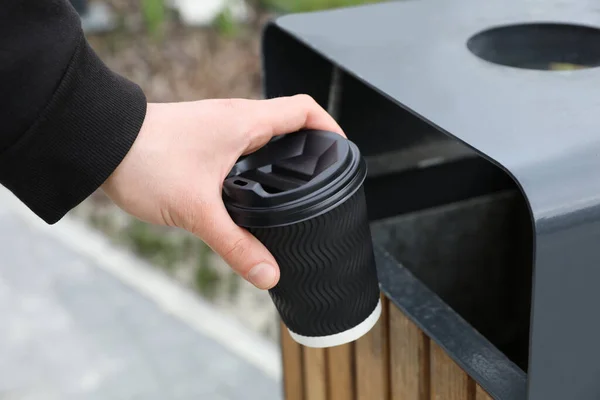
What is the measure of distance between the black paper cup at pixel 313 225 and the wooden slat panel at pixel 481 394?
16 centimetres

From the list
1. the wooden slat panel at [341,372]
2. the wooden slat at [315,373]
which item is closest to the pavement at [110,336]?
the wooden slat at [315,373]

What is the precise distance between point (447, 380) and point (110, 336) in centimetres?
173

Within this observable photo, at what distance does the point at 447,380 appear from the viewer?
106cm

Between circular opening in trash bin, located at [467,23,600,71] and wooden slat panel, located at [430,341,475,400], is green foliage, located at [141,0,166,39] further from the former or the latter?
wooden slat panel, located at [430,341,475,400]

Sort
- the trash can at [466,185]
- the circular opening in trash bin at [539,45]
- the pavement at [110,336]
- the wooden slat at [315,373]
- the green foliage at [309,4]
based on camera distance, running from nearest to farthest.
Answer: the trash can at [466,185] → the circular opening in trash bin at [539,45] → the wooden slat at [315,373] → the pavement at [110,336] → the green foliage at [309,4]

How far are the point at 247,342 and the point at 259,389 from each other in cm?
23

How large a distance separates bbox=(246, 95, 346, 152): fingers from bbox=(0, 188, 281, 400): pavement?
1.42m

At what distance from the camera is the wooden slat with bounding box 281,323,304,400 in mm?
1487

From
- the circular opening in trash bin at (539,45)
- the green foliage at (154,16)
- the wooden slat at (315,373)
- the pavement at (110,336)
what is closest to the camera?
the circular opening in trash bin at (539,45)

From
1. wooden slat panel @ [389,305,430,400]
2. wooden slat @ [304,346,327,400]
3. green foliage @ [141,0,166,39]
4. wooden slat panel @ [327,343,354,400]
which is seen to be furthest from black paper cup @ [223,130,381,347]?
green foliage @ [141,0,166,39]

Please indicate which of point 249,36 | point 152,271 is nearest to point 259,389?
point 152,271

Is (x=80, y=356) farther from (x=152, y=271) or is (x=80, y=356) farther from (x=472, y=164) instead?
(x=472, y=164)

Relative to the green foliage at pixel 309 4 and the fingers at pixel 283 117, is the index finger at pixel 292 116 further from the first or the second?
the green foliage at pixel 309 4

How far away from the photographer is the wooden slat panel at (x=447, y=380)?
1.02m
